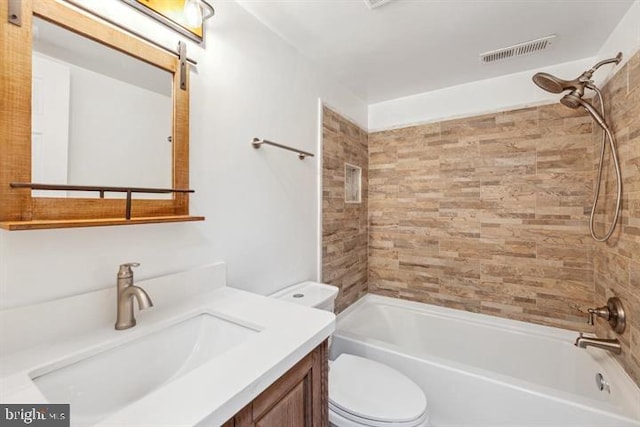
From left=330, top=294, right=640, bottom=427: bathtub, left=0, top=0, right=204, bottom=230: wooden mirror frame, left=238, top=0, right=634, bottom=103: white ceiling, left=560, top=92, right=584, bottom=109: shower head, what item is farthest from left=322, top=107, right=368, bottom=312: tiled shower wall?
left=560, top=92, right=584, bottom=109: shower head

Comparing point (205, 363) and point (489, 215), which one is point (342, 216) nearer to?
point (489, 215)

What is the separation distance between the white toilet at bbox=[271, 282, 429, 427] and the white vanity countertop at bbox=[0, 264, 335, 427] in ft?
1.94

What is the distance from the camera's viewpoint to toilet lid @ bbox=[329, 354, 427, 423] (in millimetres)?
1183

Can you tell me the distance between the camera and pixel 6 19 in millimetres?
689

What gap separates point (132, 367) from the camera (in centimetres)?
78

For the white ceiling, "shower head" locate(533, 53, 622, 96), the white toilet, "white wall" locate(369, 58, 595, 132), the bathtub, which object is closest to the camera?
the white toilet

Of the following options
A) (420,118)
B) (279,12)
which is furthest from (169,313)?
(420,118)

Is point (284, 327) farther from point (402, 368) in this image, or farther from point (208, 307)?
point (402, 368)

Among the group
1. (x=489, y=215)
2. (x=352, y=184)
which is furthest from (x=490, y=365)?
(x=352, y=184)

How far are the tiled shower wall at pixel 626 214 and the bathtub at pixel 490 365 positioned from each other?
0.24 metres

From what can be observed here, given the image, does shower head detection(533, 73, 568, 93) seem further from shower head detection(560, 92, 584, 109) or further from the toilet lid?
the toilet lid

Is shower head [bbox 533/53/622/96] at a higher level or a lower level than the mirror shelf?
higher

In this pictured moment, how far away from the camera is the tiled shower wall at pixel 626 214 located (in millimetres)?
1336

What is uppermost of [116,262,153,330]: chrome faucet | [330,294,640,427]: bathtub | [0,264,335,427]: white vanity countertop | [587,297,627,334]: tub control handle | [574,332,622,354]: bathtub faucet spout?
[116,262,153,330]: chrome faucet
